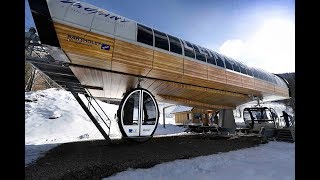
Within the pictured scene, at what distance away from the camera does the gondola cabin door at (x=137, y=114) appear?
9195mm

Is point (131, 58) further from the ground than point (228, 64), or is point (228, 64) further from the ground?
point (228, 64)

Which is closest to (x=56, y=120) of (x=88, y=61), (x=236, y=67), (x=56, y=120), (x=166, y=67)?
(x=56, y=120)

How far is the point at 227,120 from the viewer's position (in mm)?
17906

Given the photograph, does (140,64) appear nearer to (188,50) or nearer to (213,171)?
(188,50)

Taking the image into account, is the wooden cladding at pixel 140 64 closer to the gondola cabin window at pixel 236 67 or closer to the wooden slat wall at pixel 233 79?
the wooden slat wall at pixel 233 79

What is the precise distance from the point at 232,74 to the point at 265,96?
5.83 m

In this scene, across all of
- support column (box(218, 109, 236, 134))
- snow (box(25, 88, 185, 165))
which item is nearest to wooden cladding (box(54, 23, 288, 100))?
support column (box(218, 109, 236, 134))

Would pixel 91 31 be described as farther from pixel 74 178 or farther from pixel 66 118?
pixel 66 118

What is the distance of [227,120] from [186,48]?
8.89 metres

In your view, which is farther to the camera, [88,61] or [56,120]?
[56,120]

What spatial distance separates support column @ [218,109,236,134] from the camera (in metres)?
17.5

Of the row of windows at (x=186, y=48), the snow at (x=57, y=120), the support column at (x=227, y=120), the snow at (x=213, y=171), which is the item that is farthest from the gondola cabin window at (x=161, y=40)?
the support column at (x=227, y=120)

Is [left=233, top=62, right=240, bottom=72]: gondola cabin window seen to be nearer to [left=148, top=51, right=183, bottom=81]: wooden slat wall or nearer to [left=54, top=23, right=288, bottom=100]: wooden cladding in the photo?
[left=54, top=23, right=288, bottom=100]: wooden cladding
